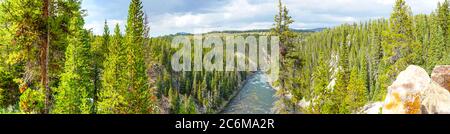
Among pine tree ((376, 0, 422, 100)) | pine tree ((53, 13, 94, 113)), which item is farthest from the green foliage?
pine tree ((376, 0, 422, 100))

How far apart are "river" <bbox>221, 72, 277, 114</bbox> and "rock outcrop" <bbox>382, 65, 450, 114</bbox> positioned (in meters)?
80.1

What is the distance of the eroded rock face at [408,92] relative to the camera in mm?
16375

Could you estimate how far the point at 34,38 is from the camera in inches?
845

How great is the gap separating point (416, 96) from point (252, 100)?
10852cm

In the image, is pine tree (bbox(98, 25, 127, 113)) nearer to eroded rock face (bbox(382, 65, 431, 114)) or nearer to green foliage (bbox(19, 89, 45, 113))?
green foliage (bbox(19, 89, 45, 113))

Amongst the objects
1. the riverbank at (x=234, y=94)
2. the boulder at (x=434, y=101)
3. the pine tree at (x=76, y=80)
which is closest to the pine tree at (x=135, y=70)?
the pine tree at (x=76, y=80)

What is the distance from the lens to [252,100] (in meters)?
125

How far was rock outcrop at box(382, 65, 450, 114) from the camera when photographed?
51.9 ft

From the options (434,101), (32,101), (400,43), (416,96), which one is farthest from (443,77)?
(32,101)

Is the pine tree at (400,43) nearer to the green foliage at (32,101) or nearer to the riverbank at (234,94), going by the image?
the green foliage at (32,101)

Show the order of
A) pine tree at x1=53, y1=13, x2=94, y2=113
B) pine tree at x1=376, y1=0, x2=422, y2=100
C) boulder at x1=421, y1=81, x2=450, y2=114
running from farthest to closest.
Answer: pine tree at x1=376, y1=0, x2=422, y2=100 → pine tree at x1=53, y1=13, x2=94, y2=113 → boulder at x1=421, y1=81, x2=450, y2=114
